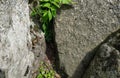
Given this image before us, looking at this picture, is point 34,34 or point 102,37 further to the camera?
point 102,37

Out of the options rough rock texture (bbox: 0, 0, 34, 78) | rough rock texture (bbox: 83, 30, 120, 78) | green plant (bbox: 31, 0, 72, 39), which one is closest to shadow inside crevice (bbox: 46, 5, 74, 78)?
green plant (bbox: 31, 0, 72, 39)

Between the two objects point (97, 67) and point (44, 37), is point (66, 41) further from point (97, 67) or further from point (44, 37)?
point (97, 67)

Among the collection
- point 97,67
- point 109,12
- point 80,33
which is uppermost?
point 109,12

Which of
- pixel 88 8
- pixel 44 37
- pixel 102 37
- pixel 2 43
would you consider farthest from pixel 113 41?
pixel 2 43

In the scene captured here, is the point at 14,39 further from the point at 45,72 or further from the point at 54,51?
the point at 54,51

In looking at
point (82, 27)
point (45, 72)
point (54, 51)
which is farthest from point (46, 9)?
point (45, 72)

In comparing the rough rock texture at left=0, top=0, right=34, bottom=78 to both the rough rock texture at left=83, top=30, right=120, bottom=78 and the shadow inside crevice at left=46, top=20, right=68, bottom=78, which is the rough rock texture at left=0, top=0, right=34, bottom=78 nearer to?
the shadow inside crevice at left=46, top=20, right=68, bottom=78

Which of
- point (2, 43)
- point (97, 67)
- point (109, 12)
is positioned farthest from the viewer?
point (109, 12)
